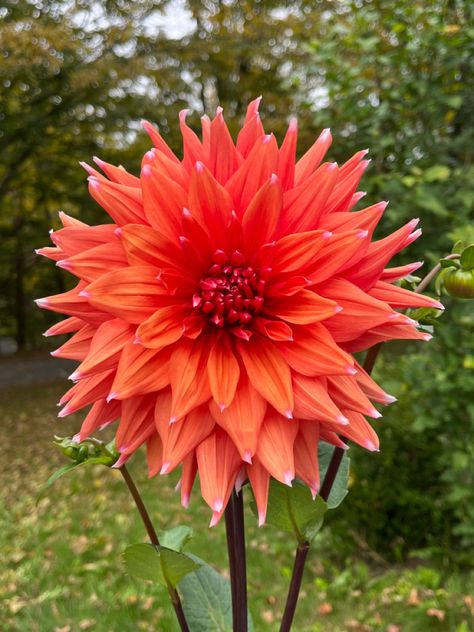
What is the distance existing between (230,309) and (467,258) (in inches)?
13.9

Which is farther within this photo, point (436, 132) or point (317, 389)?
point (436, 132)

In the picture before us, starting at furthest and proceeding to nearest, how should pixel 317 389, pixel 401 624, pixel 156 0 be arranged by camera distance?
pixel 156 0 → pixel 401 624 → pixel 317 389

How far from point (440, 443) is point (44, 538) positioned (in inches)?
120

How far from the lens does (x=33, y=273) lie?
16.3 metres

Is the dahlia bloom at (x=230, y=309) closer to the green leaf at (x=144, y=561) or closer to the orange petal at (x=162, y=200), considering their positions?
the orange petal at (x=162, y=200)

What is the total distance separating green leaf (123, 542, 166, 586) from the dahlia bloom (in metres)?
0.20

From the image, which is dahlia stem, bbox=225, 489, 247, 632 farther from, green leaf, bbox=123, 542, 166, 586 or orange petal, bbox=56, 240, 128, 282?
orange petal, bbox=56, 240, 128, 282

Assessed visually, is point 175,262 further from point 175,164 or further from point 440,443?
point 440,443

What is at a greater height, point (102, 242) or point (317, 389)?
point (102, 242)

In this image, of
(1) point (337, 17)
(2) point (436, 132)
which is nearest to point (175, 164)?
(2) point (436, 132)

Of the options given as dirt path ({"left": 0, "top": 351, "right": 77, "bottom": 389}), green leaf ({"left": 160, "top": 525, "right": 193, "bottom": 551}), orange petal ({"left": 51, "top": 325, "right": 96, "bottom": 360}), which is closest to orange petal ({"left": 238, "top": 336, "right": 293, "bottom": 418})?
orange petal ({"left": 51, "top": 325, "right": 96, "bottom": 360})

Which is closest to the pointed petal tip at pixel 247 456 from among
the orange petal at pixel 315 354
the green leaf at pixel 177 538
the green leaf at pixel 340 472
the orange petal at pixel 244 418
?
the orange petal at pixel 244 418

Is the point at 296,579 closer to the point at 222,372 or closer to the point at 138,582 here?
the point at 222,372

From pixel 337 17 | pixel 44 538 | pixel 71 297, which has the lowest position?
pixel 44 538
